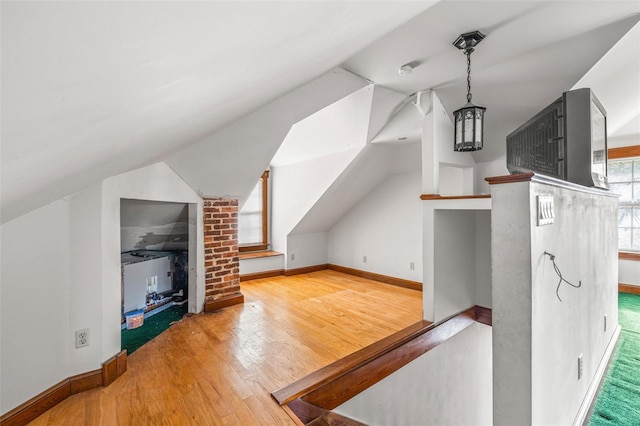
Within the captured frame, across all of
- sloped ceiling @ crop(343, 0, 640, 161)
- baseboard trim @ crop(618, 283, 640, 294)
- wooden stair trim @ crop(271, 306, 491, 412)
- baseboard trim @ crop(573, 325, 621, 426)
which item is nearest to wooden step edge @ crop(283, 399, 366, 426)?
wooden stair trim @ crop(271, 306, 491, 412)

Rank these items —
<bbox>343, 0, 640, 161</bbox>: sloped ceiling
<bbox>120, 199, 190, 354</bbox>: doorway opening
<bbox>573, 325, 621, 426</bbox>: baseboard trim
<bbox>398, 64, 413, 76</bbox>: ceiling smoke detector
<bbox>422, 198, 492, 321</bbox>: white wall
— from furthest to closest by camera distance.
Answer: <bbox>422, 198, 492, 321</bbox>: white wall < <bbox>120, 199, 190, 354</bbox>: doorway opening < <bbox>398, 64, 413, 76</bbox>: ceiling smoke detector < <bbox>573, 325, 621, 426</bbox>: baseboard trim < <bbox>343, 0, 640, 161</bbox>: sloped ceiling

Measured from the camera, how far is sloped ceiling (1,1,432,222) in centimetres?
38

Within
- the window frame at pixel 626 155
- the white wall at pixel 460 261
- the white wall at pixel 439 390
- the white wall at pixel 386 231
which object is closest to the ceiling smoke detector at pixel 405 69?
the white wall at pixel 460 261

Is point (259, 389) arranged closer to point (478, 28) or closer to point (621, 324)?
point (478, 28)

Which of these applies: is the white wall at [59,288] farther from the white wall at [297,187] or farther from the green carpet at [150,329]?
the white wall at [297,187]

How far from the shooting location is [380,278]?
4480mm

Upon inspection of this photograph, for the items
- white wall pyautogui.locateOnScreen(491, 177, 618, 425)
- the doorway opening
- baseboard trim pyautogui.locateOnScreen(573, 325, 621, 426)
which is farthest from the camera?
the doorway opening

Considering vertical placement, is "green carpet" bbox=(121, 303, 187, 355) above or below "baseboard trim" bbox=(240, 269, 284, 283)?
below

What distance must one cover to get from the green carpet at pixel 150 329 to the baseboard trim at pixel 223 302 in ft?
0.88

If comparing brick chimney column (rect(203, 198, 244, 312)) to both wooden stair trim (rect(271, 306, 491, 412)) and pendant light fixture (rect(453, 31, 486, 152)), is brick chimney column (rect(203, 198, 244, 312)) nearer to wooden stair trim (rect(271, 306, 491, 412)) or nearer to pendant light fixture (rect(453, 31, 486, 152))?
wooden stair trim (rect(271, 306, 491, 412))

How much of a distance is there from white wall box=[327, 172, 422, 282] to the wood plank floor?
23.6 inches

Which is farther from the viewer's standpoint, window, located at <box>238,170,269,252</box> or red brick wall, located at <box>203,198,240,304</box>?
window, located at <box>238,170,269,252</box>

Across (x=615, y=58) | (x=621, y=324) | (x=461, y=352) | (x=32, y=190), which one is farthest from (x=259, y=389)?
(x=621, y=324)

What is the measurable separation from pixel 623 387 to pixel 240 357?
10.9 ft
